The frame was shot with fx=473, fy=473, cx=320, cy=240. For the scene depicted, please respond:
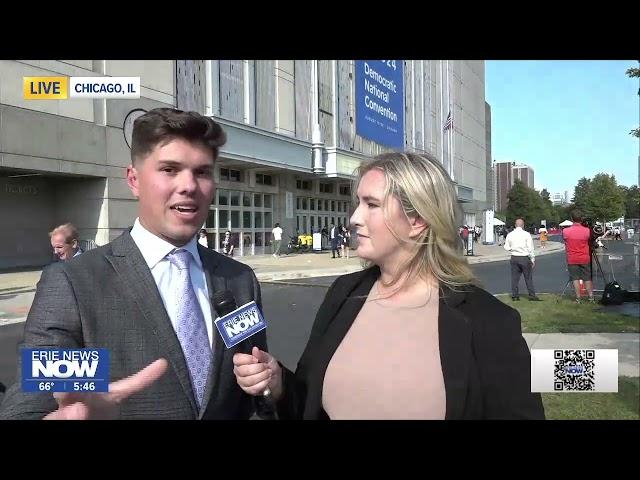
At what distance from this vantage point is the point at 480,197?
308cm

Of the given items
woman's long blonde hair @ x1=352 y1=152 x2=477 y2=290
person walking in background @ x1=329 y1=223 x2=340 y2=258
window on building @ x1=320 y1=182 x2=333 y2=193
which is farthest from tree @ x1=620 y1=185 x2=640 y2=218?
window on building @ x1=320 y1=182 x2=333 y2=193

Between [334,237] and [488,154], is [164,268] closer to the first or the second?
[334,237]

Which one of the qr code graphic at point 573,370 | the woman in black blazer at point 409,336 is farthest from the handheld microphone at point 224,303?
the qr code graphic at point 573,370

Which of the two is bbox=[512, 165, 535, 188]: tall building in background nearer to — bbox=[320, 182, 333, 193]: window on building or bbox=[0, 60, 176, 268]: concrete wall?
bbox=[320, 182, 333, 193]: window on building

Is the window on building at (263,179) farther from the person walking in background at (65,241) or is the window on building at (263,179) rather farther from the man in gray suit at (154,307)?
the man in gray suit at (154,307)

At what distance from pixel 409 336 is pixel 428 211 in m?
0.40

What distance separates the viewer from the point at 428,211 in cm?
150

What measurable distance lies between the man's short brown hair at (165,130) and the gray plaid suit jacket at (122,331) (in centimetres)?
30

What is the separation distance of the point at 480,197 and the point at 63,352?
8.35 feet

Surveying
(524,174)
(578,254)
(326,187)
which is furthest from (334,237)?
(578,254)

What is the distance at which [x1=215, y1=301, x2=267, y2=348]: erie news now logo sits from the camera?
1379mm

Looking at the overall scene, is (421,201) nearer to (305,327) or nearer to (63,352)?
(63,352)
